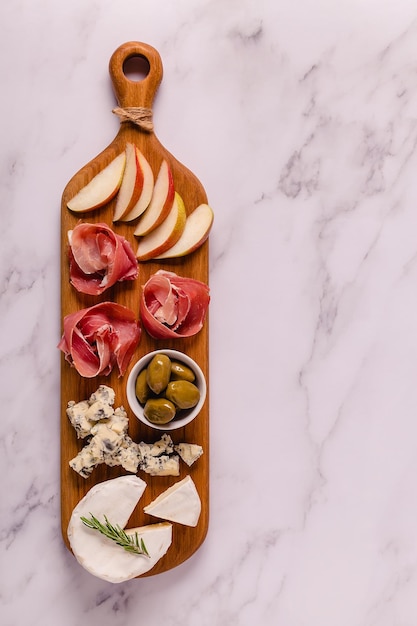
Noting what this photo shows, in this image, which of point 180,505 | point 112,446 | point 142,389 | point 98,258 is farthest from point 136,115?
point 180,505

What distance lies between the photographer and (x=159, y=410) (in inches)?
46.8

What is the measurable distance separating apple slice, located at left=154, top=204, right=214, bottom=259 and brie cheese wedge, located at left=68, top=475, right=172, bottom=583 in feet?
1.52

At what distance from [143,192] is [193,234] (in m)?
0.13

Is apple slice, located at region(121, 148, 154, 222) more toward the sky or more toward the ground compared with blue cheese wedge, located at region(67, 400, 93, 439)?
more toward the sky

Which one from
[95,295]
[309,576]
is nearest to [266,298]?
[95,295]

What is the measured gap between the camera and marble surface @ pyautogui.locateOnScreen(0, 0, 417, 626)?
137 cm

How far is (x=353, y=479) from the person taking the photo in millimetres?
1424

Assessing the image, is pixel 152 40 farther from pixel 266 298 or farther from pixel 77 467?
pixel 77 467

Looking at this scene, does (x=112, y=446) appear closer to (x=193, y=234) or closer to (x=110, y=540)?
(x=110, y=540)

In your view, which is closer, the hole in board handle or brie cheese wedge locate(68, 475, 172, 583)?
brie cheese wedge locate(68, 475, 172, 583)

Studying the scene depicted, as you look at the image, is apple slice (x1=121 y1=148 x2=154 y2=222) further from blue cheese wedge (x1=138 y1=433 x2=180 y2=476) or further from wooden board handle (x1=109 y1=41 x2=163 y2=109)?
blue cheese wedge (x1=138 y1=433 x2=180 y2=476)

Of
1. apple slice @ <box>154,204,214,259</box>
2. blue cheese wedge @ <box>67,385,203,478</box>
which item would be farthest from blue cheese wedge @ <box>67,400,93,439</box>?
apple slice @ <box>154,204,214,259</box>

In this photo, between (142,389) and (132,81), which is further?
(132,81)

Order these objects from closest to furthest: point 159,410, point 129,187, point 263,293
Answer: point 159,410 → point 129,187 → point 263,293
